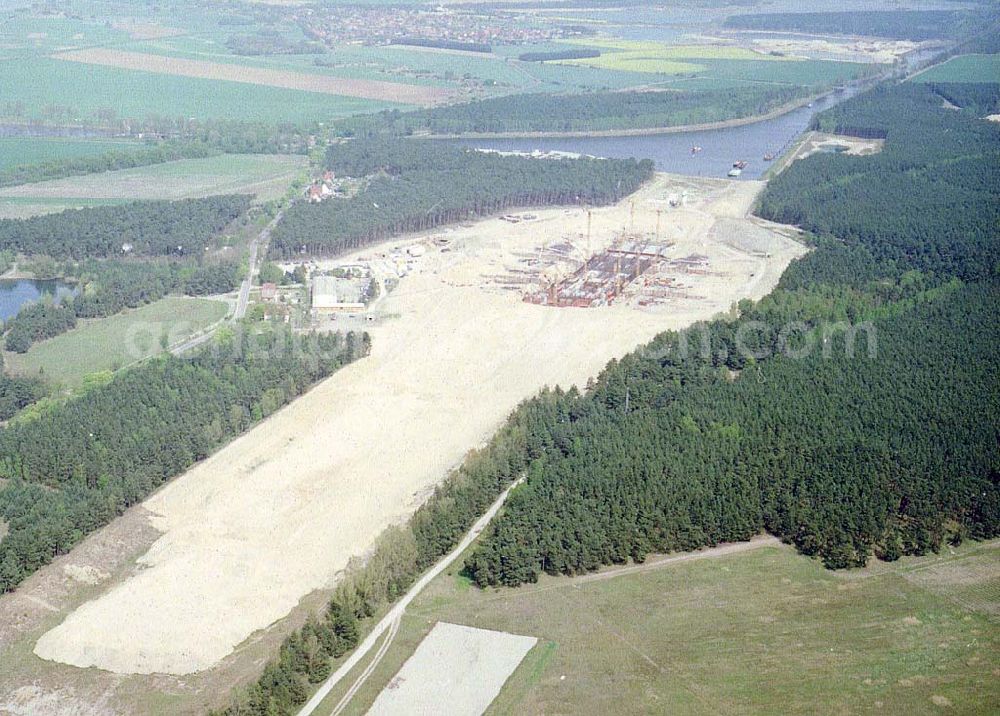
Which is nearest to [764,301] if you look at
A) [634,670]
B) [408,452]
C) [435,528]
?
[408,452]

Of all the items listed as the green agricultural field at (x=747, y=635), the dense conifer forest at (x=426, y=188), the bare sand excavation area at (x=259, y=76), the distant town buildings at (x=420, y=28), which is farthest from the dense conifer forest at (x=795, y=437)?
the distant town buildings at (x=420, y=28)

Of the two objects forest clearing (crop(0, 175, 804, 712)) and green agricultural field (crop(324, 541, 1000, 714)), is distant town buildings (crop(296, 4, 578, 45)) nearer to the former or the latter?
forest clearing (crop(0, 175, 804, 712))

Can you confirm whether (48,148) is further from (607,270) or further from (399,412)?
(399,412)

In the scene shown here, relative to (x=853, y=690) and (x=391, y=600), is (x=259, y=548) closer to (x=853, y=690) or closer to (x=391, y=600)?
(x=391, y=600)

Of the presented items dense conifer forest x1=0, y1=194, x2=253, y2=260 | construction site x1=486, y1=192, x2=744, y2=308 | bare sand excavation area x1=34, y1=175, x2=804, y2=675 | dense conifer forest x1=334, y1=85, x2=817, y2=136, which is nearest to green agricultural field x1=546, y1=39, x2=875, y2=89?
dense conifer forest x1=334, y1=85, x2=817, y2=136

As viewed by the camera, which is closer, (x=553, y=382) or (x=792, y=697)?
(x=792, y=697)

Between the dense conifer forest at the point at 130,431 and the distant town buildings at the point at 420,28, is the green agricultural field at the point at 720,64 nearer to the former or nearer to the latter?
the distant town buildings at the point at 420,28

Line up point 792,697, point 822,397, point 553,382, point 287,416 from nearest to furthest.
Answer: point 792,697, point 822,397, point 287,416, point 553,382
